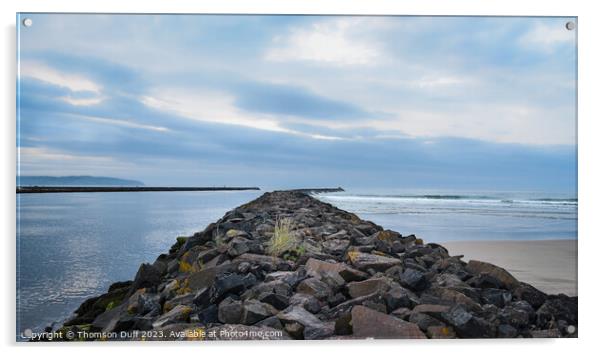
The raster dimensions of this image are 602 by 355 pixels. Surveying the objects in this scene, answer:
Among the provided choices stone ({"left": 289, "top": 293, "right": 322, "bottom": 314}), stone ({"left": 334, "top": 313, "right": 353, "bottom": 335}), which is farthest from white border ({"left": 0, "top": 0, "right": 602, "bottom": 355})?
stone ({"left": 289, "top": 293, "right": 322, "bottom": 314})

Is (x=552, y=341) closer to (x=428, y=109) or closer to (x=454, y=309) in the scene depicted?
(x=454, y=309)

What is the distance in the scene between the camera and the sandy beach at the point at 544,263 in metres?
3.99

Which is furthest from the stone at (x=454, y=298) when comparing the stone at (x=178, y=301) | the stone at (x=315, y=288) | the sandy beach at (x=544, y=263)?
the stone at (x=178, y=301)

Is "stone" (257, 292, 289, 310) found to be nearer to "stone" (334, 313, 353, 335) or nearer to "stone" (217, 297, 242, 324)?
"stone" (217, 297, 242, 324)

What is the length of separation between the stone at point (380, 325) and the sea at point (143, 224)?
1650 mm

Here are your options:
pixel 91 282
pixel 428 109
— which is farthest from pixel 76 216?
pixel 428 109

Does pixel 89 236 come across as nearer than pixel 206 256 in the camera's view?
No

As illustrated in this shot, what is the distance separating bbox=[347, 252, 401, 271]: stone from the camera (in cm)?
376

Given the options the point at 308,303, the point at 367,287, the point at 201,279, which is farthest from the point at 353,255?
the point at 201,279

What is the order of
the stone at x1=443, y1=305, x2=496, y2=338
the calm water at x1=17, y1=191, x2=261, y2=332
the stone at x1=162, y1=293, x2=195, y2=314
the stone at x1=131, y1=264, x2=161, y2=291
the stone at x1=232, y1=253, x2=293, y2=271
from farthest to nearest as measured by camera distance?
the stone at x1=131, y1=264, x2=161, y2=291
the calm water at x1=17, y1=191, x2=261, y2=332
the stone at x1=232, y1=253, x2=293, y2=271
the stone at x1=162, y1=293, x2=195, y2=314
the stone at x1=443, y1=305, x2=496, y2=338

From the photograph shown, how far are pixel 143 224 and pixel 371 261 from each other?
2.43 meters

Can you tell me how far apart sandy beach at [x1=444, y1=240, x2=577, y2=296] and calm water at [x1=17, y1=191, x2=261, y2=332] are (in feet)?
8.37

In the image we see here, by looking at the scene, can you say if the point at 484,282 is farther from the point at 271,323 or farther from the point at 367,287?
the point at 271,323

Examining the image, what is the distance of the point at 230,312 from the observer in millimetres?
3305
